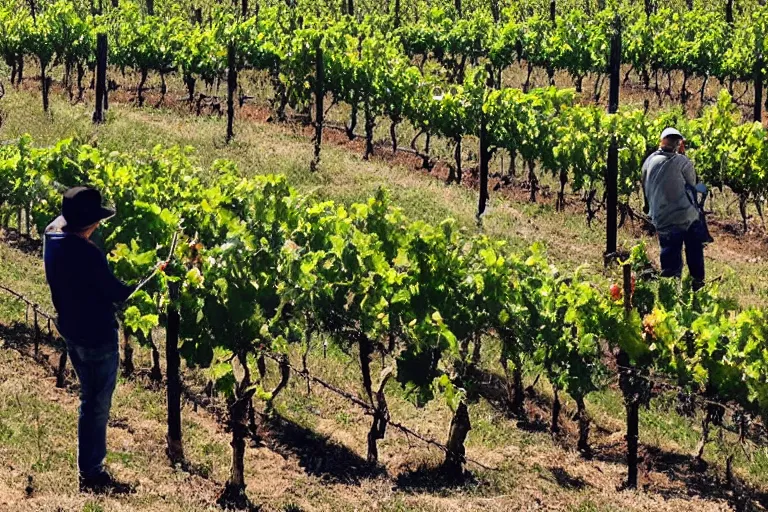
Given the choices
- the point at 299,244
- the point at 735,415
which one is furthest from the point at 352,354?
the point at 735,415

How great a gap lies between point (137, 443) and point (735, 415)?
4.88 metres

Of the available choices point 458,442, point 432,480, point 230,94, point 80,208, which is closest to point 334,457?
point 432,480

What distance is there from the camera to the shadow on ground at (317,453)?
8672 mm

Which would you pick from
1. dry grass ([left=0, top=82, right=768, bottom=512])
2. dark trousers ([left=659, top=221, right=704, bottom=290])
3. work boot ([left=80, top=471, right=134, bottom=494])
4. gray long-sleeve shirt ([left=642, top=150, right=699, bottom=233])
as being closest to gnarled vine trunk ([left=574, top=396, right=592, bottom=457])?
dry grass ([left=0, top=82, right=768, bottom=512])

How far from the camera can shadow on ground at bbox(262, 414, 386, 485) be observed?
867 centimetres

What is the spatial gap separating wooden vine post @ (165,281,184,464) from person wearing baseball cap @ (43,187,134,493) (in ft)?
3.15

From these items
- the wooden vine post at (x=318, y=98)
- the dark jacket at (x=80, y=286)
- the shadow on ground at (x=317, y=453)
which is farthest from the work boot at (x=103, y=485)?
the wooden vine post at (x=318, y=98)

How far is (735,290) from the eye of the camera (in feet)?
50.4

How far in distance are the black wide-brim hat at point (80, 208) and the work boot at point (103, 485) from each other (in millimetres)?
1841

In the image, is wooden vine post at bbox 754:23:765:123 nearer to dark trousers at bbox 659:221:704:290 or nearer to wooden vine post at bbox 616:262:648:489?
dark trousers at bbox 659:221:704:290

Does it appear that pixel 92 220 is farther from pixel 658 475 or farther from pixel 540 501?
pixel 658 475

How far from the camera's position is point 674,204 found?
11703mm

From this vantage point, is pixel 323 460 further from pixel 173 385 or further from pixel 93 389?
pixel 93 389

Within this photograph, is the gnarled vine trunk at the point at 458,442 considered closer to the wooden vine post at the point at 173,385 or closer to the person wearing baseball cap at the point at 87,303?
the wooden vine post at the point at 173,385
